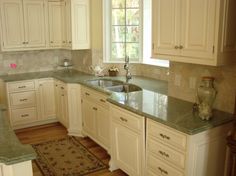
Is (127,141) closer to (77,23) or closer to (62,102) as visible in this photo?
(62,102)

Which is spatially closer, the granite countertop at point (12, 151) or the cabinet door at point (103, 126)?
the granite countertop at point (12, 151)

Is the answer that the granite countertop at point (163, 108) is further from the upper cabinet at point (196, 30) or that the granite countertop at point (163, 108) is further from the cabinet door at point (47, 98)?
the cabinet door at point (47, 98)

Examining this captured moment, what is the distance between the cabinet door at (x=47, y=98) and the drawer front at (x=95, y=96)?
40.2 inches

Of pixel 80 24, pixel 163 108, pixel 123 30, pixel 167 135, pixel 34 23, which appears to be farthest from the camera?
pixel 34 23

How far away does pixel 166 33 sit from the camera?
2.46 m

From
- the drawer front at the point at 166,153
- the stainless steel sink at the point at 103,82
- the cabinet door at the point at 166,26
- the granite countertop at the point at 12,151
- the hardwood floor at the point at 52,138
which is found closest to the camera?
the granite countertop at the point at 12,151

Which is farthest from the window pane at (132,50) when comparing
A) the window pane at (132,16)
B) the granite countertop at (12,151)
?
the granite countertop at (12,151)

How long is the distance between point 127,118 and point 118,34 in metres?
2.06

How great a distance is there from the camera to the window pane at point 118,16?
424 cm

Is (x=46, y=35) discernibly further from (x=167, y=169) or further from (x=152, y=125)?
(x=167, y=169)

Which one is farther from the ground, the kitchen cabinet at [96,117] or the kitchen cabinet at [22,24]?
the kitchen cabinet at [22,24]

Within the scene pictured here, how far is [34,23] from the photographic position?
182 inches

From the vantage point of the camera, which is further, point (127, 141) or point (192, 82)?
point (127, 141)

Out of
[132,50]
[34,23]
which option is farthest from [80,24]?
[132,50]
